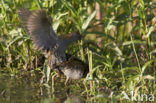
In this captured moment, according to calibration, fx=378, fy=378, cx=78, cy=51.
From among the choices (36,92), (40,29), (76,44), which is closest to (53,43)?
(40,29)

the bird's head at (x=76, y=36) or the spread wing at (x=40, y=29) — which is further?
the bird's head at (x=76, y=36)

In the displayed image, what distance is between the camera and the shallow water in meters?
3.77

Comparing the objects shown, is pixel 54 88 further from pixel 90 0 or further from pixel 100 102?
pixel 90 0

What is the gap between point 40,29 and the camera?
400 centimetres

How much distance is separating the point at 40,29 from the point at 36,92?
0.69 m

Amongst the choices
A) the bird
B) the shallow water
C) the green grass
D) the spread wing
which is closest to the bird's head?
the bird

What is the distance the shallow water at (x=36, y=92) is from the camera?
12.4 ft

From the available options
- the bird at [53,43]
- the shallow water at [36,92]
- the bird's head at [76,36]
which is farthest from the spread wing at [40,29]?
the shallow water at [36,92]

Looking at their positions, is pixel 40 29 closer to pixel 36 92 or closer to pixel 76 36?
pixel 76 36

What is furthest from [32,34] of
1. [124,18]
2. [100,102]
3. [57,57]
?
[124,18]

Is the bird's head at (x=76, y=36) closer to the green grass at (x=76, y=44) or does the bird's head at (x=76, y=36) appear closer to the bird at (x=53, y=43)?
the bird at (x=53, y=43)

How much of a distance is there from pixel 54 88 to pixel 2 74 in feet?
2.98

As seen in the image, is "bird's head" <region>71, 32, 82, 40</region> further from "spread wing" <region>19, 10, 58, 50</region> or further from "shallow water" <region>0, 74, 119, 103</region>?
"shallow water" <region>0, 74, 119, 103</region>

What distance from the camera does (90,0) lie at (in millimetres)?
5379
